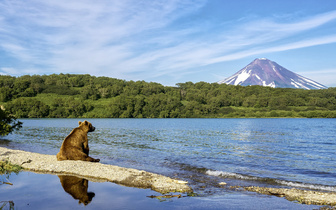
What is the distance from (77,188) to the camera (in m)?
10.2

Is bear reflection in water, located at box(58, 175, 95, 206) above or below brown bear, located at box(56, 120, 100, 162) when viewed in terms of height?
below

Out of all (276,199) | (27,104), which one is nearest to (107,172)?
(276,199)

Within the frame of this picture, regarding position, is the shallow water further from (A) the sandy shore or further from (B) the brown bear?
(B) the brown bear

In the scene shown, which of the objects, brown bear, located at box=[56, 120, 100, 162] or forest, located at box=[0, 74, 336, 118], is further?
Answer: forest, located at box=[0, 74, 336, 118]

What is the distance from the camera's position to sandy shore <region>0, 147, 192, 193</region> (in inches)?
429

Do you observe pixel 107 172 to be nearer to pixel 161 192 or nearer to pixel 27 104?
pixel 161 192

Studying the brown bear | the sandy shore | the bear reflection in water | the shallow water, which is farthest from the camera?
the brown bear

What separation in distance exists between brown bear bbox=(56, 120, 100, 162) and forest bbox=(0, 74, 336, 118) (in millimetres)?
135979

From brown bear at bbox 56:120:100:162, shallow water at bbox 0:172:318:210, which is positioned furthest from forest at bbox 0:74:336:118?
shallow water at bbox 0:172:318:210

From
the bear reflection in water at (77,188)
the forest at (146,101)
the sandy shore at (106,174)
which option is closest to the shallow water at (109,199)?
the bear reflection in water at (77,188)

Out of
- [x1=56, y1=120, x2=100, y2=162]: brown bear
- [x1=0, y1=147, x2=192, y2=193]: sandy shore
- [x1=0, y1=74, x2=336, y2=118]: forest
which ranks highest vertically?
[x1=0, y1=74, x2=336, y2=118]: forest

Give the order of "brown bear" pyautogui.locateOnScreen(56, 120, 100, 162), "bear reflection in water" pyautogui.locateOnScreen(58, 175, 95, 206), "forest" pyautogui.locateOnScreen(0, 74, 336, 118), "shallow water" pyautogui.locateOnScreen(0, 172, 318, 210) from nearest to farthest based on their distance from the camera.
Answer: "shallow water" pyautogui.locateOnScreen(0, 172, 318, 210), "bear reflection in water" pyautogui.locateOnScreen(58, 175, 95, 206), "brown bear" pyautogui.locateOnScreen(56, 120, 100, 162), "forest" pyautogui.locateOnScreen(0, 74, 336, 118)

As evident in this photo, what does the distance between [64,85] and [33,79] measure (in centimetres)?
1948

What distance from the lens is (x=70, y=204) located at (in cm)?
806
